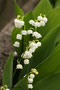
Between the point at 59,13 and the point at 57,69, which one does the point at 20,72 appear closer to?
the point at 57,69

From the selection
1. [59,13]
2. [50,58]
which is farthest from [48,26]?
[50,58]

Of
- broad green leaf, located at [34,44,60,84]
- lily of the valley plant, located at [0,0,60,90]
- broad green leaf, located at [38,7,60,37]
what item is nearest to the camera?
lily of the valley plant, located at [0,0,60,90]

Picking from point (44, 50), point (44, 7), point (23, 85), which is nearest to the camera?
point (23, 85)

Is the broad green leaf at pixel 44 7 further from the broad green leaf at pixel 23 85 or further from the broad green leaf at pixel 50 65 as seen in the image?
the broad green leaf at pixel 23 85

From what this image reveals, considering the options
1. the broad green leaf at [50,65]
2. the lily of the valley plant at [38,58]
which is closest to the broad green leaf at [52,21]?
the lily of the valley plant at [38,58]

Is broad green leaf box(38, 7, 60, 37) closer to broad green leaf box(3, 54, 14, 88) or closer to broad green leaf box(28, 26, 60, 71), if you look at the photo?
broad green leaf box(28, 26, 60, 71)

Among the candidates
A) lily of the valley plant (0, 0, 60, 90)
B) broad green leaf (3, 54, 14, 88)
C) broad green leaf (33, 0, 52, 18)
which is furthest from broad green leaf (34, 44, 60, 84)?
broad green leaf (33, 0, 52, 18)

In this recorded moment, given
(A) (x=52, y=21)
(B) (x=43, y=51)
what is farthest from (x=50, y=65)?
(A) (x=52, y=21)

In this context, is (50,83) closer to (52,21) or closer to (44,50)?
(44,50)
